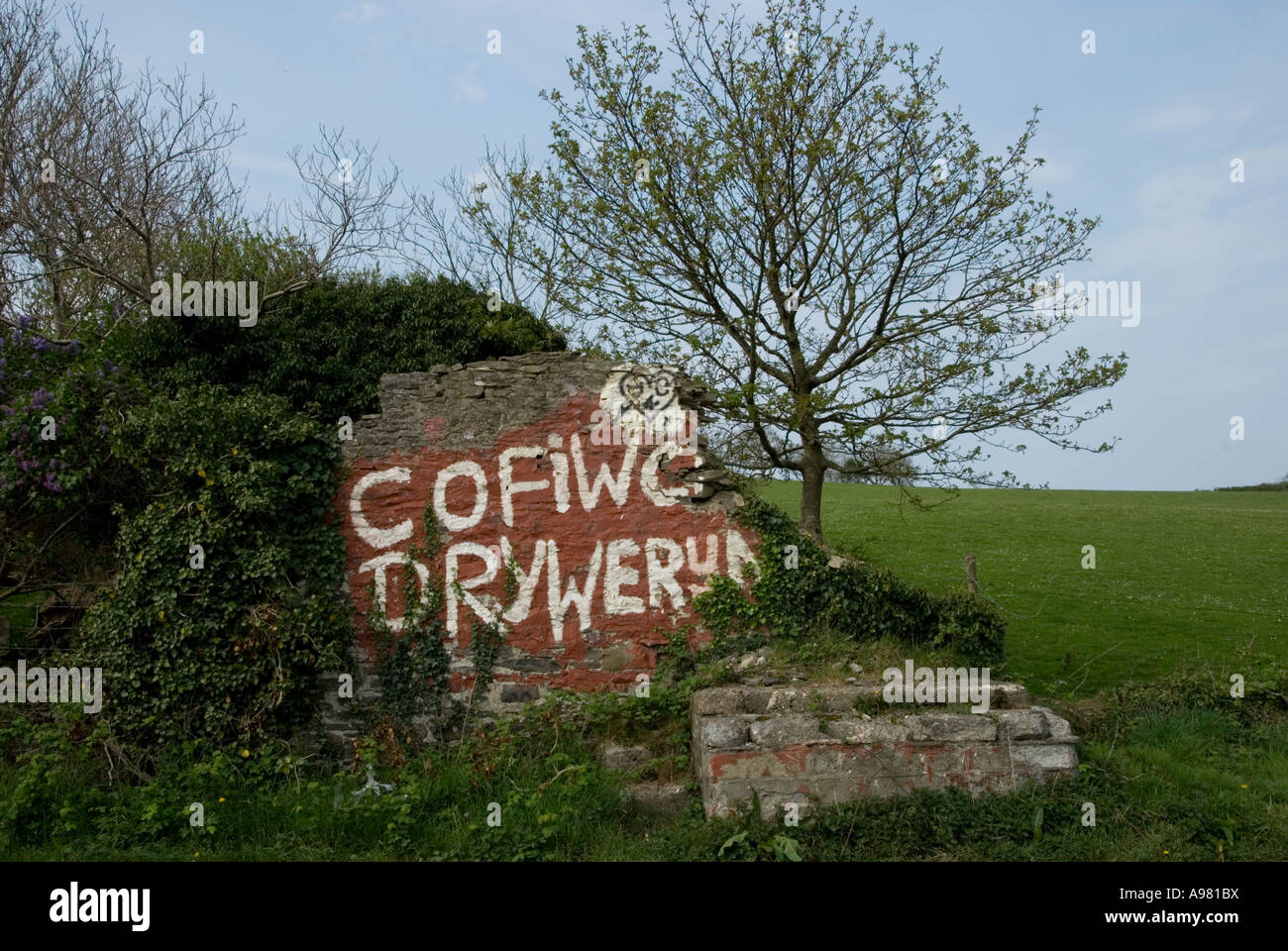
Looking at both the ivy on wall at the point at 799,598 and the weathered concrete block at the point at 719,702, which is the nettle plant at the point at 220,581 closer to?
the weathered concrete block at the point at 719,702

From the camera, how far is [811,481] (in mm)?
12219

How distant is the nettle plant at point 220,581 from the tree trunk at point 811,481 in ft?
19.7

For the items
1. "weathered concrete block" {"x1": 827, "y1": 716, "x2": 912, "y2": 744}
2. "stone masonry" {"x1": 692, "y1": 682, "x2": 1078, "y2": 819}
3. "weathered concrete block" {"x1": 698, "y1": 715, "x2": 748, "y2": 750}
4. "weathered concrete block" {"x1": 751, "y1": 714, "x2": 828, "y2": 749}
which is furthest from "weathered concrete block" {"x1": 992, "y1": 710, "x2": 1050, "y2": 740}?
"weathered concrete block" {"x1": 698, "y1": 715, "x2": 748, "y2": 750}

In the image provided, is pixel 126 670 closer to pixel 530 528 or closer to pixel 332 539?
pixel 332 539

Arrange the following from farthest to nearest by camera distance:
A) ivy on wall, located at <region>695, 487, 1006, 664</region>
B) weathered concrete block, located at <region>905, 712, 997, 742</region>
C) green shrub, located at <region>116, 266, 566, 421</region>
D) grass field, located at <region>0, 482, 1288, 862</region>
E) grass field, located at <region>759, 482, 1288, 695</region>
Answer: grass field, located at <region>759, 482, 1288, 695</region> < green shrub, located at <region>116, 266, 566, 421</region> < ivy on wall, located at <region>695, 487, 1006, 664</region> < weathered concrete block, located at <region>905, 712, 997, 742</region> < grass field, located at <region>0, 482, 1288, 862</region>

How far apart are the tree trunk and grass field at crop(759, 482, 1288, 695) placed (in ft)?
1.75

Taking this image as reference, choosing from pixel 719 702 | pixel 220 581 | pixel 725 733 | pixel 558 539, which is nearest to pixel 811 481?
pixel 558 539

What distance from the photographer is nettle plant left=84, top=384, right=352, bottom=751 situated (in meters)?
7.89

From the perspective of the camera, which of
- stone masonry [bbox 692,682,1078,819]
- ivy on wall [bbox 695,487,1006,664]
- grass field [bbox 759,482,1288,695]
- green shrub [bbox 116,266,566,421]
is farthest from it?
grass field [bbox 759,482,1288,695]

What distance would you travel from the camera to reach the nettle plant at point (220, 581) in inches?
311

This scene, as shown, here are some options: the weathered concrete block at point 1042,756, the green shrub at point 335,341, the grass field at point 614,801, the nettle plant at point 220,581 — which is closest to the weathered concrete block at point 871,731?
the grass field at point 614,801

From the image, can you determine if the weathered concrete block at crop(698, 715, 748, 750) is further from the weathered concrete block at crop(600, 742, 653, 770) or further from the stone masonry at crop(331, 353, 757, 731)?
the stone masonry at crop(331, 353, 757, 731)

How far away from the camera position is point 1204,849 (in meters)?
6.51
